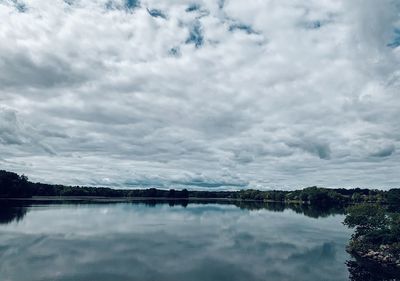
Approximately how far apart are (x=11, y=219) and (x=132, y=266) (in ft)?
171

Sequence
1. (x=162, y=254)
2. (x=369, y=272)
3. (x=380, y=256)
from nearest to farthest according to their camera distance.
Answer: (x=369, y=272) < (x=380, y=256) < (x=162, y=254)

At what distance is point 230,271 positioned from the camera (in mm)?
42375

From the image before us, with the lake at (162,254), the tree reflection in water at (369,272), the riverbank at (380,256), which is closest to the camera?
the lake at (162,254)

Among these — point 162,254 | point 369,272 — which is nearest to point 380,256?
point 369,272

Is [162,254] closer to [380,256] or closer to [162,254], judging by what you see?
[162,254]

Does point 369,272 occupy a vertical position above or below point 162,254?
below

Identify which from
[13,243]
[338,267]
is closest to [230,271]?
[338,267]

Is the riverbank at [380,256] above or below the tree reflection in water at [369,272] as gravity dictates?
above

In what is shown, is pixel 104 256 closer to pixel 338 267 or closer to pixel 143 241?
pixel 143 241

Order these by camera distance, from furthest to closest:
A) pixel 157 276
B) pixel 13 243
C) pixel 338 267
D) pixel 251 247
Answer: pixel 251 247 < pixel 13 243 < pixel 338 267 < pixel 157 276

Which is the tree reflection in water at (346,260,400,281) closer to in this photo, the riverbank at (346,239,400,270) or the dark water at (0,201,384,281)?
the dark water at (0,201,384,281)

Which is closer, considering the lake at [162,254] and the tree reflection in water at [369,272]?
the lake at [162,254]

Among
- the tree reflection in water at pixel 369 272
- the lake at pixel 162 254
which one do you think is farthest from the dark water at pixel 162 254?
the tree reflection in water at pixel 369 272

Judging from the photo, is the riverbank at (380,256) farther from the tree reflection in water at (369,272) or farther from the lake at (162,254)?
the lake at (162,254)
